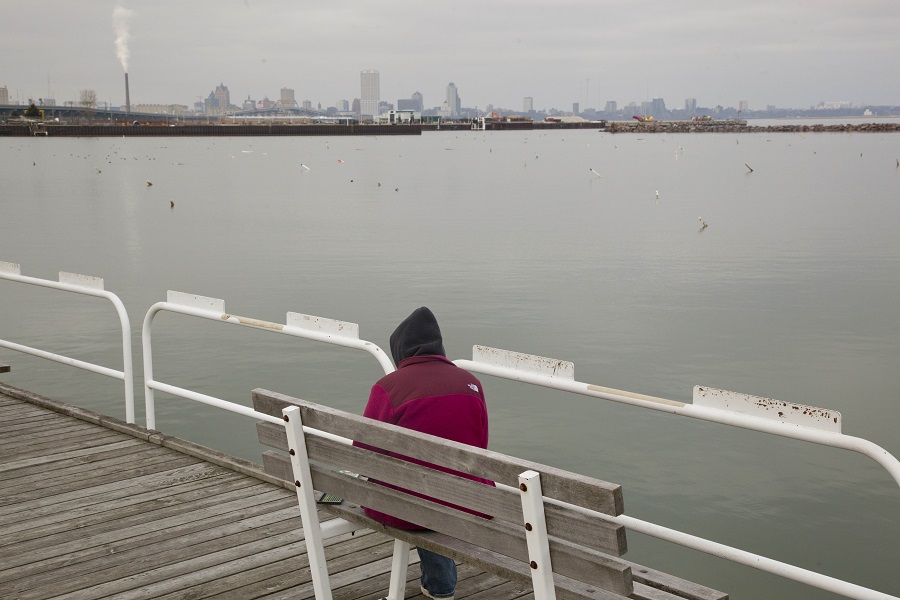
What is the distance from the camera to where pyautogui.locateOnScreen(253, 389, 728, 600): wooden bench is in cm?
308

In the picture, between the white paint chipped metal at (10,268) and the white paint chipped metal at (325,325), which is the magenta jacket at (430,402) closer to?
the white paint chipped metal at (325,325)

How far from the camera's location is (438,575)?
4.51m

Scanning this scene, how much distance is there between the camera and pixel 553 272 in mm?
25797

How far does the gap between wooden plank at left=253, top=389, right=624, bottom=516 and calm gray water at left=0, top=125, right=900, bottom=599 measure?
5.32 m

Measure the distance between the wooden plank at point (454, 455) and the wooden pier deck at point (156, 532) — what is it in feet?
3.78

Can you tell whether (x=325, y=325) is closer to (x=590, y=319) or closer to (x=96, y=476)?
(x=96, y=476)

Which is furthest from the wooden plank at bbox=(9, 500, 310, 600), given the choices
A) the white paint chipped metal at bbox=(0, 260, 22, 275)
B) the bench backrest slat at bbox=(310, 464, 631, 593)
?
the white paint chipped metal at bbox=(0, 260, 22, 275)

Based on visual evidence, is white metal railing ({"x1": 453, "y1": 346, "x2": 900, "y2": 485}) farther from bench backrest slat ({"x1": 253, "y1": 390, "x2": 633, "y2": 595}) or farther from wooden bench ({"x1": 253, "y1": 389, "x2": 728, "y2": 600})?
bench backrest slat ({"x1": 253, "y1": 390, "x2": 633, "y2": 595})

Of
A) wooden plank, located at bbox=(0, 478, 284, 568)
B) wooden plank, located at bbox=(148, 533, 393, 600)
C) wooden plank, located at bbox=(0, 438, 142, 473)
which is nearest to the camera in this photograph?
wooden plank, located at bbox=(148, 533, 393, 600)

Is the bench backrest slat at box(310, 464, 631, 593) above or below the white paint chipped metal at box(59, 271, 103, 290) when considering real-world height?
below

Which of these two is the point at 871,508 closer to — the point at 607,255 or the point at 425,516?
the point at 425,516

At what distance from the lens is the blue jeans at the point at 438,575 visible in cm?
450

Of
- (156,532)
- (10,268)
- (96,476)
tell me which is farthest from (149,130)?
(156,532)

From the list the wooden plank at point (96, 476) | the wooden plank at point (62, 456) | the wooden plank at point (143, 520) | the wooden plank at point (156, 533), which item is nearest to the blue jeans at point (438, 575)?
the wooden plank at point (156, 533)
